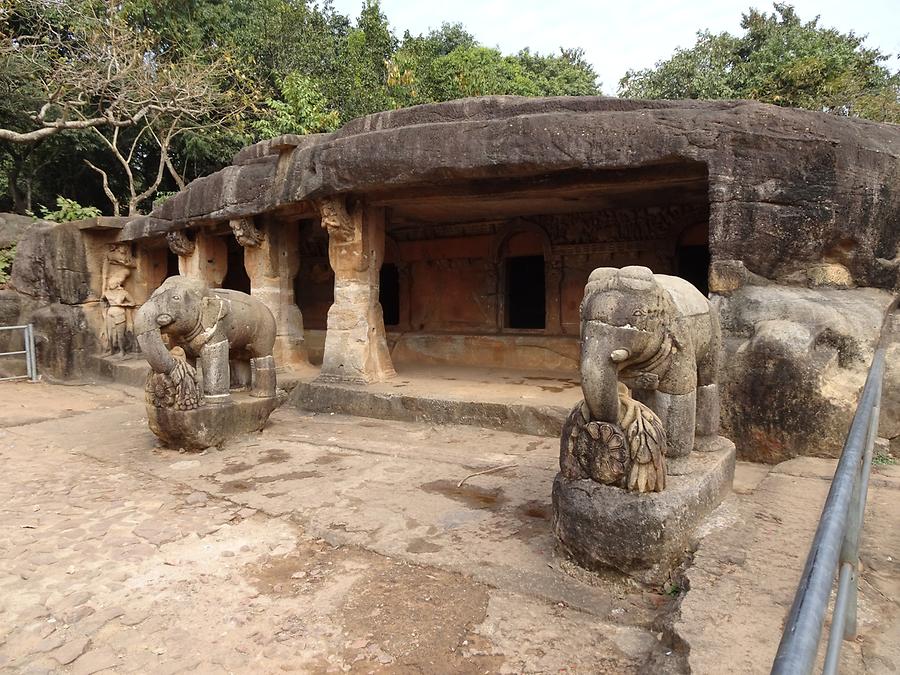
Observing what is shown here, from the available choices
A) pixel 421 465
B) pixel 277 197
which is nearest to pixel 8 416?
pixel 277 197

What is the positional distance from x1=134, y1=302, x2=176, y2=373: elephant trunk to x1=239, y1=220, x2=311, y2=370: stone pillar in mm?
3189

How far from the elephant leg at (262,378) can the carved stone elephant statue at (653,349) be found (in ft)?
12.9

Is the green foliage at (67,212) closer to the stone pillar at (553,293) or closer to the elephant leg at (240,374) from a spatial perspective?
the elephant leg at (240,374)

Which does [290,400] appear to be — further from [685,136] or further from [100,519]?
[685,136]

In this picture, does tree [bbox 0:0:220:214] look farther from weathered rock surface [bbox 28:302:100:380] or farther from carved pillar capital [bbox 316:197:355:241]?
carved pillar capital [bbox 316:197:355:241]

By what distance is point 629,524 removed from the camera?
2.53 m

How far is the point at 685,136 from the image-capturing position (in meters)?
4.77

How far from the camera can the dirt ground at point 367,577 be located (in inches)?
85.1

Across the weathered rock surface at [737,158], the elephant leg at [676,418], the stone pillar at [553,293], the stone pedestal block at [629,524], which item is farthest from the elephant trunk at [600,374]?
the stone pillar at [553,293]

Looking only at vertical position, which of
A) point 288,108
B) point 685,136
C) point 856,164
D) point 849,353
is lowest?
point 849,353

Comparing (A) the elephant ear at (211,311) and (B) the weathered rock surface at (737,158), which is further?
(A) the elephant ear at (211,311)

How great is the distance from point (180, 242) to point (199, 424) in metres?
4.91

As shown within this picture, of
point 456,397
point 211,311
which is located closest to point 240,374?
point 211,311

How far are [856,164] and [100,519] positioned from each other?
6.09 metres
